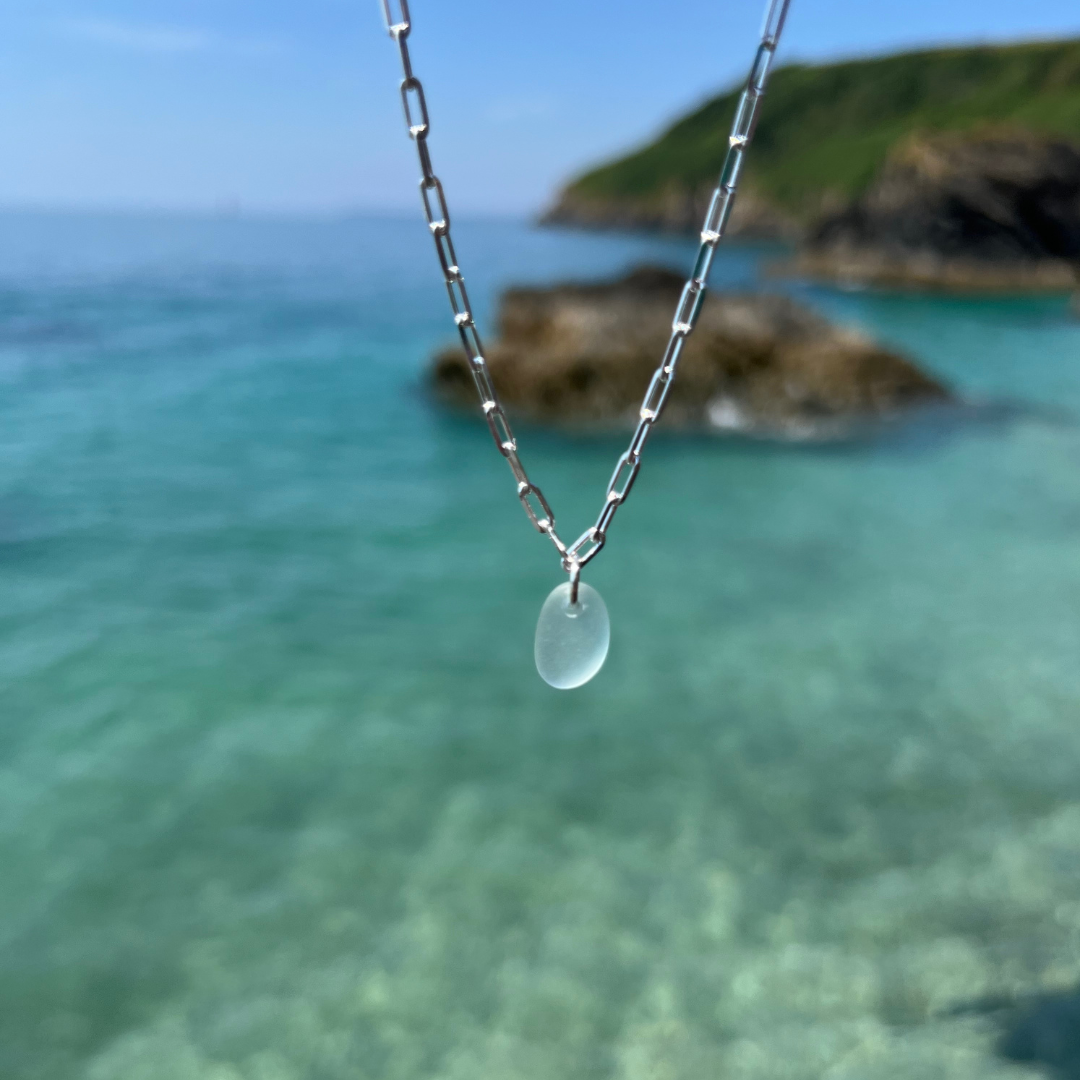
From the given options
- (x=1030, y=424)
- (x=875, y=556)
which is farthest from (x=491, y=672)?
(x=1030, y=424)

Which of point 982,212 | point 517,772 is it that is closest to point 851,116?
point 982,212

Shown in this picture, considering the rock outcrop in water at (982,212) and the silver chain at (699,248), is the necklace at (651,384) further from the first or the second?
the rock outcrop in water at (982,212)

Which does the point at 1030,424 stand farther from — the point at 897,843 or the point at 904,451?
the point at 897,843

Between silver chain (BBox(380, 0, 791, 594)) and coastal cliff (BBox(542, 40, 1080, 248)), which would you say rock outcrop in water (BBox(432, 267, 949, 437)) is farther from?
coastal cliff (BBox(542, 40, 1080, 248))

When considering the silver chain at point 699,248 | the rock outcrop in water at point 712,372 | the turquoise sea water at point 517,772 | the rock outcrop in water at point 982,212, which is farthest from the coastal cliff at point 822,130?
the silver chain at point 699,248

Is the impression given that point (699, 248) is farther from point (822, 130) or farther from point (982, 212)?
point (822, 130)
